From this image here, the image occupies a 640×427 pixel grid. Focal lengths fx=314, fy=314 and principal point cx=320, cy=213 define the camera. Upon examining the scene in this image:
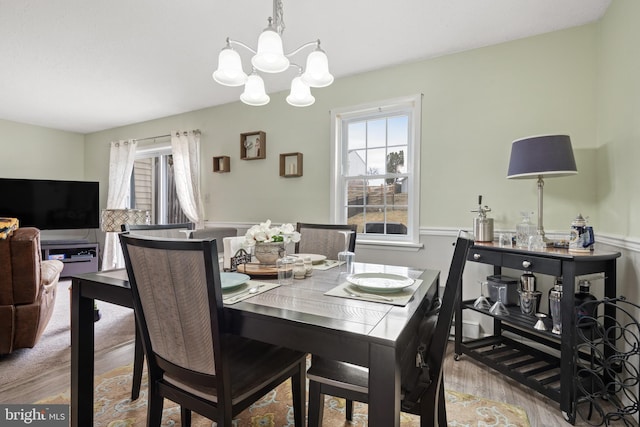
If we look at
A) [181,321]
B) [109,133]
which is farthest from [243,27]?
[109,133]

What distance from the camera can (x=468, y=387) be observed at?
1957 mm

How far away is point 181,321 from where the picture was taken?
1.05m

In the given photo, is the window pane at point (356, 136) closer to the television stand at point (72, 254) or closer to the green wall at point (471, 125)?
the green wall at point (471, 125)

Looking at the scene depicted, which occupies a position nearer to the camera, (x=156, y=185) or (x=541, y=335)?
(x=541, y=335)

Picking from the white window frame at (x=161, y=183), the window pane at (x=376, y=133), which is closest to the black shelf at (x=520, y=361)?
the window pane at (x=376, y=133)

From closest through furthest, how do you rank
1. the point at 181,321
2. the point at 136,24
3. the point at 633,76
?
the point at 181,321
the point at 633,76
the point at 136,24

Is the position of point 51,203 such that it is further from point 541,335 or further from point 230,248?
point 541,335

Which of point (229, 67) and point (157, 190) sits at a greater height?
point (229, 67)

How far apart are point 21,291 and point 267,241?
77.6 inches

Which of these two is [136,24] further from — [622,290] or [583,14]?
[622,290]

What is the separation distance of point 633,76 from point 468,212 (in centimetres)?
127

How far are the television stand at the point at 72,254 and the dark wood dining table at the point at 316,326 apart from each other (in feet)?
13.4

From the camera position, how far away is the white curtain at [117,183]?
16.0 feet

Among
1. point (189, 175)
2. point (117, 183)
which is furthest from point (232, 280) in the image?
point (117, 183)
